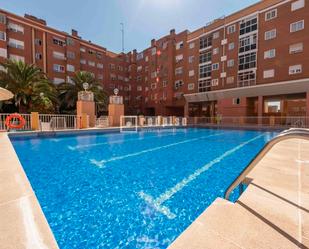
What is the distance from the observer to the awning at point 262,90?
2166cm

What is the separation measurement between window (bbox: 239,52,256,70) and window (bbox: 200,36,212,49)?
7.29 meters

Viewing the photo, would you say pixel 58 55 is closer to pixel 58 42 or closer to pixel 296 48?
pixel 58 42

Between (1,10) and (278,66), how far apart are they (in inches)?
1652

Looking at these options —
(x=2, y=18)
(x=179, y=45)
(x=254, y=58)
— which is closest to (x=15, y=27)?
(x=2, y=18)

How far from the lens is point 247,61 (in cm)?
2755

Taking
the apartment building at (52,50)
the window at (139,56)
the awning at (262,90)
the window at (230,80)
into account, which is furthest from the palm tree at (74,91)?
the window at (139,56)

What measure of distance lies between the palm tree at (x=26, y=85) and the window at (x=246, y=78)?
28287 millimetres

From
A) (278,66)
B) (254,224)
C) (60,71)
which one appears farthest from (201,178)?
(60,71)

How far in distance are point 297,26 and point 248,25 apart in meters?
6.63

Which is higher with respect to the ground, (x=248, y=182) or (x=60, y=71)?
(x=60, y=71)

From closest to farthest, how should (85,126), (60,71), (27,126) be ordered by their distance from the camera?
1. (27,126)
2. (85,126)
3. (60,71)

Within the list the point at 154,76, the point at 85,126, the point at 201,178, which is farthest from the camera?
the point at 154,76

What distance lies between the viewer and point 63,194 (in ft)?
13.2

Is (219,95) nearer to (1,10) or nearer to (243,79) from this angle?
(243,79)
